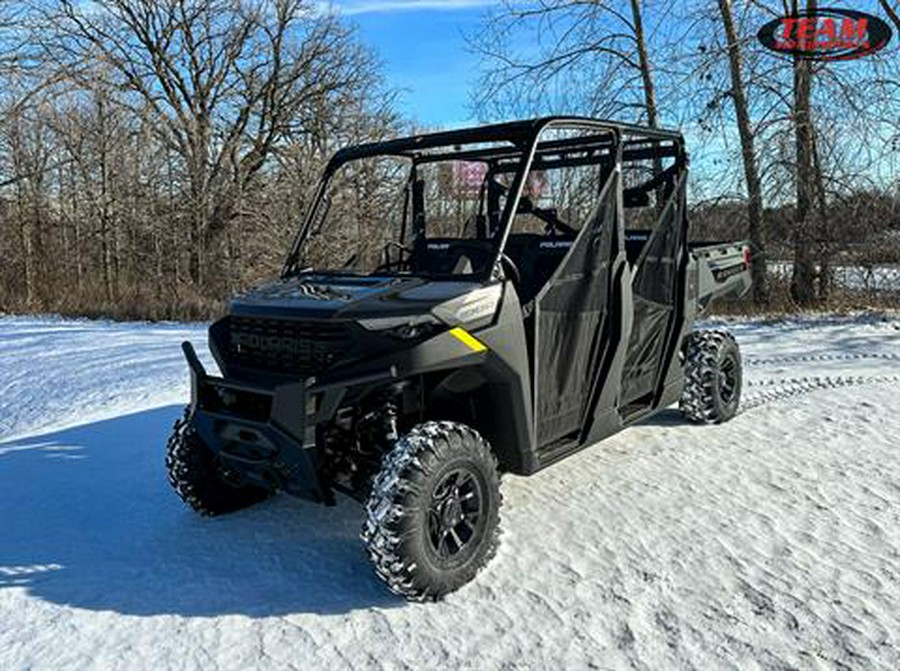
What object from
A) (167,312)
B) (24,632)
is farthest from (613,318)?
(167,312)

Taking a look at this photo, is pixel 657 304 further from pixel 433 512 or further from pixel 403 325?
pixel 433 512

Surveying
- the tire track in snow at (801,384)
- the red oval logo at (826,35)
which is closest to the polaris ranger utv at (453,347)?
the tire track in snow at (801,384)

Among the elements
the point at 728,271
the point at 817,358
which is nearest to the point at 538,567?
the point at 728,271

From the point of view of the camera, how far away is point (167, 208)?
20.2 meters

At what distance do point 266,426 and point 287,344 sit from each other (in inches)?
16.3

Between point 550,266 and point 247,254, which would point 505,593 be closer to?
point 550,266

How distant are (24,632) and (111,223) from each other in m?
20.1

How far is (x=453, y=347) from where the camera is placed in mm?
2977

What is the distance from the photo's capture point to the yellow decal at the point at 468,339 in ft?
9.82

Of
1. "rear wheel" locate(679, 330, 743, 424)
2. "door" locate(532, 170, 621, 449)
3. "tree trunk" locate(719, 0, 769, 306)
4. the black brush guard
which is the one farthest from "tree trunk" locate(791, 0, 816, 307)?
the black brush guard

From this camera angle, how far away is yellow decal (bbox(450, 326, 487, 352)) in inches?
118

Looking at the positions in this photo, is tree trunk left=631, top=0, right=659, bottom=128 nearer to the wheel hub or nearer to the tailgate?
the tailgate

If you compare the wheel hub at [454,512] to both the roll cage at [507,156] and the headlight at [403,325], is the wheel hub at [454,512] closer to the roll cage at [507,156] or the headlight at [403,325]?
the headlight at [403,325]

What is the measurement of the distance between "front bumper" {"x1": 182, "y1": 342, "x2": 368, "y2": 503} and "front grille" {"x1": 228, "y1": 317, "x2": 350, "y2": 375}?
0.66 ft
